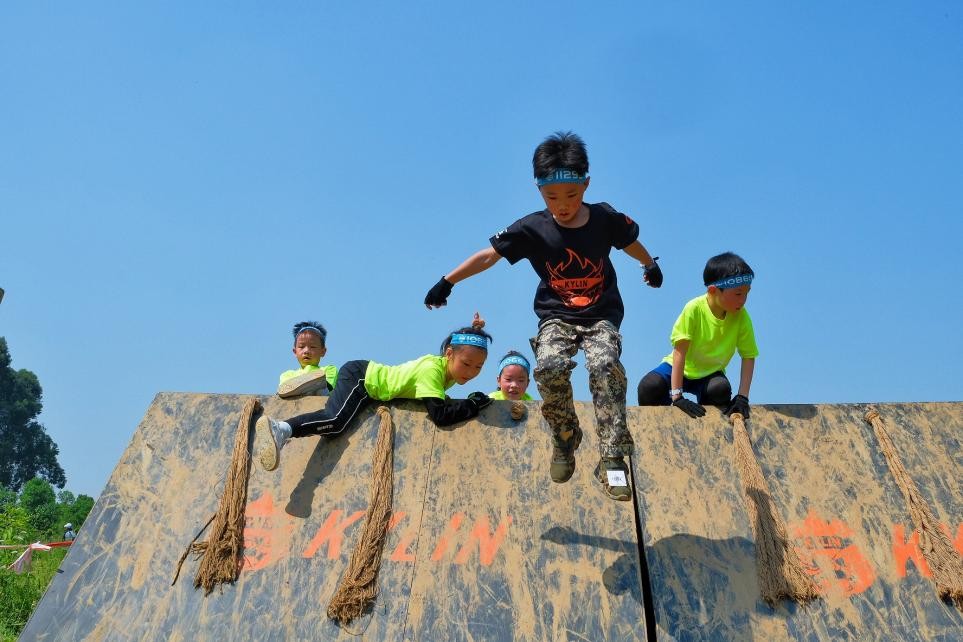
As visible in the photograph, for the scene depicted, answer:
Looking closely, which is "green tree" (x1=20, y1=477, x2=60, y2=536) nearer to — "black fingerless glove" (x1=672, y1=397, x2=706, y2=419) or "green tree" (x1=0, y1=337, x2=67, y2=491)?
"green tree" (x1=0, y1=337, x2=67, y2=491)

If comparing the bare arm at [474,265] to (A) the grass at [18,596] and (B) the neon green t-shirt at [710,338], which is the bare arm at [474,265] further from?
(A) the grass at [18,596]

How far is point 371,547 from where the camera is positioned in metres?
3.84

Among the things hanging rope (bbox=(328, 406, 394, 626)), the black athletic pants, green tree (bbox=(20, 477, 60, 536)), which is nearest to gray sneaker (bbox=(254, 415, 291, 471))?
the black athletic pants

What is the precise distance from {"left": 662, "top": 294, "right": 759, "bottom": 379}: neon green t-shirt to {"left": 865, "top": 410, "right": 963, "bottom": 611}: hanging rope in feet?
3.10

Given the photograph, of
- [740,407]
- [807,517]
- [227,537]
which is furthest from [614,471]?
[227,537]

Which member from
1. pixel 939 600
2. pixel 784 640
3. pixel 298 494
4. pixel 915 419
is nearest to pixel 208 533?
pixel 298 494

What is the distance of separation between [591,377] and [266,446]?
5.70 ft

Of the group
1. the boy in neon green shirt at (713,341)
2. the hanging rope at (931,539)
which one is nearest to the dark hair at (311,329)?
the boy in neon green shirt at (713,341)

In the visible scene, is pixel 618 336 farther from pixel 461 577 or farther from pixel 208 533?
pixel 208 533

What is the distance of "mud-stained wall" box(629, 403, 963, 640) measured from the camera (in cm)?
351

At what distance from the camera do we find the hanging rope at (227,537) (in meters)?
3.83

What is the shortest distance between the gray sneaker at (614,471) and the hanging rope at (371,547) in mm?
1178

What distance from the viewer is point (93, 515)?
13.8ft

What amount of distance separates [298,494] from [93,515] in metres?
1.13
